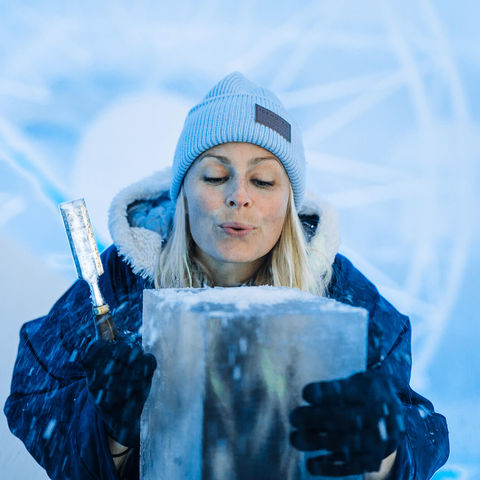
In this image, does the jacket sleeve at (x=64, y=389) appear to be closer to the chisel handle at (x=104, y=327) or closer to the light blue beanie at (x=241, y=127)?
the chisel handle at (x=104, y=327)

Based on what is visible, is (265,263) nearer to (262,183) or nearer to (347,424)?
(262,183)

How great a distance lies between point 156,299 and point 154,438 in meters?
0.24

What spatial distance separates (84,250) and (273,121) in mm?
692

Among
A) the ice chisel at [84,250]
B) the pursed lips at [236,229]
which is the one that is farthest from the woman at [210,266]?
the ice chisel at [84,250]

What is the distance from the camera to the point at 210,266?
155cm

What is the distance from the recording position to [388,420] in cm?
79

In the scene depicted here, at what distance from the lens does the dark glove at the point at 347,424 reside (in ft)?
2.47

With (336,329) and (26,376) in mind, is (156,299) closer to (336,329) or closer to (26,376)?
(336,329)

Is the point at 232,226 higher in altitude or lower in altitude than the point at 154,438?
higher

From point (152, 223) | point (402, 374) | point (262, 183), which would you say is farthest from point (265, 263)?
point (402, 374)

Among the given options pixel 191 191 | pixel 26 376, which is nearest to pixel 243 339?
pixel 191 191

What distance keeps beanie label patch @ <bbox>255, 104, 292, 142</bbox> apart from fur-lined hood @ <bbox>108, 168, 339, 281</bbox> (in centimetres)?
36

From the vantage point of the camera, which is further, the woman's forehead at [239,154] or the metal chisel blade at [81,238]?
the woman's forehead at [239,154]

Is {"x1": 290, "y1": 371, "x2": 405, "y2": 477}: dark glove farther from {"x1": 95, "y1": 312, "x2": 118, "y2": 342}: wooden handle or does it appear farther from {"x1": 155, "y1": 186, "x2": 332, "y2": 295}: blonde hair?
{"x1": 155, "y1": 186, "x2": 332, "y2": 295}: blonde hair
